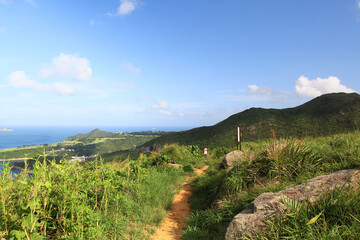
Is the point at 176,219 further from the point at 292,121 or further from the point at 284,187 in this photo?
the point at 292,121

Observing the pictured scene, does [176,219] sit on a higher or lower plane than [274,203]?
lower

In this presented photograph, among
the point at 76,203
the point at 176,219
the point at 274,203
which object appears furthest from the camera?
the point at 176,219

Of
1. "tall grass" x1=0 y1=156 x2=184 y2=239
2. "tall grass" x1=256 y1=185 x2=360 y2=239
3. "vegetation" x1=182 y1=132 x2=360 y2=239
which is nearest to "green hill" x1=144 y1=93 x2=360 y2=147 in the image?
"vegetation" x1=182 y1=132 x2=360 y2=239

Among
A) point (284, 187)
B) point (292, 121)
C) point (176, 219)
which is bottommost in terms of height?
point (176, 219)

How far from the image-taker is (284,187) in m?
3.81

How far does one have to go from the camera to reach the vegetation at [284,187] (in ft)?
8.06

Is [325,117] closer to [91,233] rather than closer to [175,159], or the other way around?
[175,159]

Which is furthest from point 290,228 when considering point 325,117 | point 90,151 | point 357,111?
point 90,151

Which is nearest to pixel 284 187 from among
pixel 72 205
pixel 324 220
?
pixel 324 220

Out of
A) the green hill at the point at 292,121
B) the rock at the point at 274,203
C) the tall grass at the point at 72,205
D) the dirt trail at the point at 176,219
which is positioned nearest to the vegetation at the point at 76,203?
the tall grass at the point at 72,205

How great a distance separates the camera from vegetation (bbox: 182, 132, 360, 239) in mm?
2457

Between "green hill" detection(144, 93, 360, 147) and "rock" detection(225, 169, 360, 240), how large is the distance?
33331mm

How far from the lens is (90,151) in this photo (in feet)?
342

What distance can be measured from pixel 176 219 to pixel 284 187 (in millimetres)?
2885
